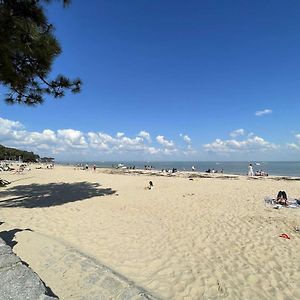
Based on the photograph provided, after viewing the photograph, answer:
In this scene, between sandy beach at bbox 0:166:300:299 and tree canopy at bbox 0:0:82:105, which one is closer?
sandy beach at bbox 0:166:300:299

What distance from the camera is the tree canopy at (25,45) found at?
9.24 m

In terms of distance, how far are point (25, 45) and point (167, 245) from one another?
7450 millimetres

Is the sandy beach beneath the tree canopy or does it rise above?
beneath

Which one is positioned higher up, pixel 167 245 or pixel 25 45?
pixel 25 45

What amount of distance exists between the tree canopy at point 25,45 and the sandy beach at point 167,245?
483 cm

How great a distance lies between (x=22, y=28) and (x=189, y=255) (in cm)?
814

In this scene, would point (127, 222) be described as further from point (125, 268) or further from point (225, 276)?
point (225, 276)

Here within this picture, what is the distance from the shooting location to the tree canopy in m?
9.24

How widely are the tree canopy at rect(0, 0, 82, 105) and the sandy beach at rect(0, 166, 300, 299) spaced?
4834 millimetres

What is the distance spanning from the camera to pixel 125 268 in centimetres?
564

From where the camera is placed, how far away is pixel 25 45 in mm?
9477

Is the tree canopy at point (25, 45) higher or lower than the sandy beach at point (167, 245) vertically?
higher

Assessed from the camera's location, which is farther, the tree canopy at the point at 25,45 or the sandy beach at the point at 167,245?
the tree canopy at the point at 25,45

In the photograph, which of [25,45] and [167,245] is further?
[25,45]
